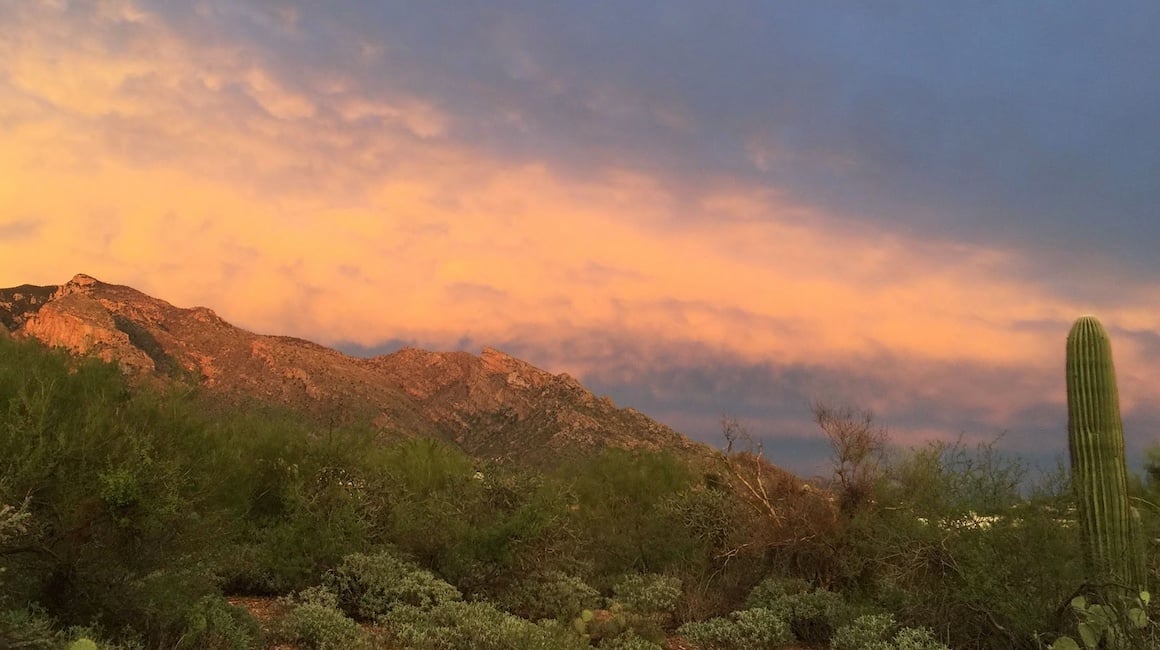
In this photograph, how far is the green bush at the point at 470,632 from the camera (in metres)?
10.6

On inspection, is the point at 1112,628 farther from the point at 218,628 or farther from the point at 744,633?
the point at 218,628

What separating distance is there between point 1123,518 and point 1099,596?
1626mm

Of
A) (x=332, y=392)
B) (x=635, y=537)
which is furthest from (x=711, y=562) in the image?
(x=332, y=392)

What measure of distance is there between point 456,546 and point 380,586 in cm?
301

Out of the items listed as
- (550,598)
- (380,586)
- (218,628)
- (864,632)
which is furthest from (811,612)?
(218,628)

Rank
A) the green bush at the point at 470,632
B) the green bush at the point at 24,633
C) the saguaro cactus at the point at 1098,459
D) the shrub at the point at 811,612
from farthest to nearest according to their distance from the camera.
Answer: the shrub at the point at 811,612 < the saguaro cactus at the point at 1098,459 < the green bush at the point at 470,632 < the green bush at the point at 24,633

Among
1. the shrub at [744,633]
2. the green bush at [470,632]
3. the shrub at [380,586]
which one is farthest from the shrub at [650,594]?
the green bush at [470,632]

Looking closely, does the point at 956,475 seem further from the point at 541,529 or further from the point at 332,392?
the point at 332,392

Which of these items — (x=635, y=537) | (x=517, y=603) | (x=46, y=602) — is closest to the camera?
(x=46, y=602)

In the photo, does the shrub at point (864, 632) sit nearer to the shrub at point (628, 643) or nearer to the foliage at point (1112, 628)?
the foliage at point (1112, 628)

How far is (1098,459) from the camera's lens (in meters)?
12.9

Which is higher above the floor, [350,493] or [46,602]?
[350,493]

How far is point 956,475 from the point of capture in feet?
46.9

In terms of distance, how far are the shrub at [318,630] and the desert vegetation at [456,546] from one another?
0.04 m
